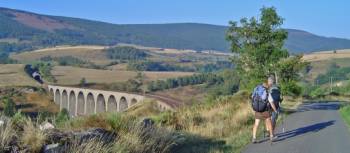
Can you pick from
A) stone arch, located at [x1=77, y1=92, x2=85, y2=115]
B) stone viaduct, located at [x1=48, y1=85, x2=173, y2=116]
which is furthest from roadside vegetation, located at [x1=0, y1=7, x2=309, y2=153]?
stone arch, located at [x1=77, y1=92, x2=85, y2=115]

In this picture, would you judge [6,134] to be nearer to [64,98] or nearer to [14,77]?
[64,98]

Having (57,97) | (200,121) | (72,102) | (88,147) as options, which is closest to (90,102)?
(72,102)

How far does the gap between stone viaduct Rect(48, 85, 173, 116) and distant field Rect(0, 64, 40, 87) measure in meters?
24.8

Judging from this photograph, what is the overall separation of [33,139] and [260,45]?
20373 mm

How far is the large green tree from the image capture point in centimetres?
2708

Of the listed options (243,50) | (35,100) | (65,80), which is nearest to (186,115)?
(243,50)

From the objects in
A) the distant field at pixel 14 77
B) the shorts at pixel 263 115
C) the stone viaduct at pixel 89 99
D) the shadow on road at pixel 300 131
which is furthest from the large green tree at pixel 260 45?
the distant field at pixel 14 77

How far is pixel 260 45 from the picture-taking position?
2747 cm

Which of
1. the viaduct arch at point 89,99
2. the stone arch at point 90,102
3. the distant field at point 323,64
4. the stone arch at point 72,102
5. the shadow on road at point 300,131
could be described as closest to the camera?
the shadow on road at point 300,131

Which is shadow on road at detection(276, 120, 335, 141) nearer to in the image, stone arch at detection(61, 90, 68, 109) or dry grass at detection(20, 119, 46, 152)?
dry grass at detection(20, 119, 46, 152)

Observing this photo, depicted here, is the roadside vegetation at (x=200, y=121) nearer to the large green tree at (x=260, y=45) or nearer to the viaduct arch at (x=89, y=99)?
the large green tree at (x=260, y=45)

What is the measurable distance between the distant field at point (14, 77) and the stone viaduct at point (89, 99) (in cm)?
2483

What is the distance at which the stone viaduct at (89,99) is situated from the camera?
90331 mm

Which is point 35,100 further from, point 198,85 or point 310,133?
point 310,133
